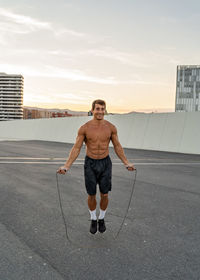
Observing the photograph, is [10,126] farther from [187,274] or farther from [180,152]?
[187,274]

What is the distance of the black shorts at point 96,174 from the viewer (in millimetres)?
4137

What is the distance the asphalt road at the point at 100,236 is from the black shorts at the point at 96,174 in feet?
2.24

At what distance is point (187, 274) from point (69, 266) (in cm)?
124

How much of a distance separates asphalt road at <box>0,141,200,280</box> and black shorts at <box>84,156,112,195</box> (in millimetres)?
683

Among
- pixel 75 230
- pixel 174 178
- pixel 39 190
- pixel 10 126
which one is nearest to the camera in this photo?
pixel 75 230

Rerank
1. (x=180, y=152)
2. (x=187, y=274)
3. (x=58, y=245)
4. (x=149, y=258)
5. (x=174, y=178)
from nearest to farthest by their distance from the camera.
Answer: (x=187, y=274)
(x=149, y=258)
(x=58, y=245)
(x=174, y=178)
(x=180, y=152)

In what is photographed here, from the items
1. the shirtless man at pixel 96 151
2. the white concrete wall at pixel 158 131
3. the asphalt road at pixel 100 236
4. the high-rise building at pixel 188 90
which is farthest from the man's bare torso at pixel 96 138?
the high-rise building at pixel 188 90

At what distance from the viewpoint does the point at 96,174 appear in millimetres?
4184

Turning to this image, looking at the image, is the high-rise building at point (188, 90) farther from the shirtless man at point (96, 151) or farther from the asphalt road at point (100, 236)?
the shirtless man at point (96, 151)

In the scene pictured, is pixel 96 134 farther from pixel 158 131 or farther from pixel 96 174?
pixel 158 131

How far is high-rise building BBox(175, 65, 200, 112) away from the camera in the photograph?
126 meters

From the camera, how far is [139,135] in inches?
838

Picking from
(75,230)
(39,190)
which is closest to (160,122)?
(39,190)

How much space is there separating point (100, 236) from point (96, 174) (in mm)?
871
